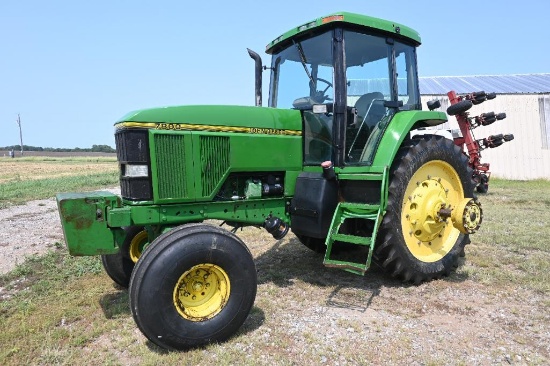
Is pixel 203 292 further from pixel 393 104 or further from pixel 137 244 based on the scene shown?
pixel 393 104

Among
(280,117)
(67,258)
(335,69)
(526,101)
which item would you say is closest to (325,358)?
(280,117)

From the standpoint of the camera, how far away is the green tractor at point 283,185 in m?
3.02

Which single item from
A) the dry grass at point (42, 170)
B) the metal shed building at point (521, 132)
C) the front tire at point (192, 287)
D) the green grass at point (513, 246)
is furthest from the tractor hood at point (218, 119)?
the dry grass at point (42, 170)

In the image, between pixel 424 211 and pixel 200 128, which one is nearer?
pixel 200 128

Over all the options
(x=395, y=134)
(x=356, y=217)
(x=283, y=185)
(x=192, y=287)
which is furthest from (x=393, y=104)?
(x=192, y=287)

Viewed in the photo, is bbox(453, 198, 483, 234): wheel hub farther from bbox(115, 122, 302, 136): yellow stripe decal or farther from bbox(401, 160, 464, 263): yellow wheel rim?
bbox(115, 122, 302, 136): yellow stripe decal

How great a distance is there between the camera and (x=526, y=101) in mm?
16109

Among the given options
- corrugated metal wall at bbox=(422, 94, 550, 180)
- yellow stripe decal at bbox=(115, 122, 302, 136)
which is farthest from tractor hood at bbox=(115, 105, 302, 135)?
corrugated metal wall at bbox=(422, 94, 550, 180)

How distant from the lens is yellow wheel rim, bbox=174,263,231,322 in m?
2.99

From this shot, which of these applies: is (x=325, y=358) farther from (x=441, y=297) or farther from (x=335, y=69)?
(x=335, y=69)

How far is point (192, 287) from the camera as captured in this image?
3.07 metres

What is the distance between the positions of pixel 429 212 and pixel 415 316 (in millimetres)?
1205

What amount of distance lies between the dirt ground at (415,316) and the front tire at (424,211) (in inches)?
9.6

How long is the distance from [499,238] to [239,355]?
4664mm
